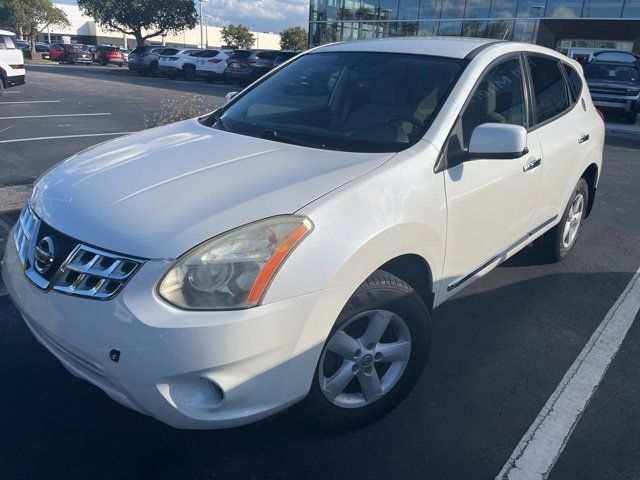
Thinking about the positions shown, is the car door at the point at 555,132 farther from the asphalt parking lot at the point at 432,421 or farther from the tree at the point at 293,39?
the tree at the point at 293,39

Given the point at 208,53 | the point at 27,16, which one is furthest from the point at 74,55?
the point at 208,53

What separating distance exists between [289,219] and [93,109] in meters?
13.3

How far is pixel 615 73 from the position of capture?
16469 millimetres

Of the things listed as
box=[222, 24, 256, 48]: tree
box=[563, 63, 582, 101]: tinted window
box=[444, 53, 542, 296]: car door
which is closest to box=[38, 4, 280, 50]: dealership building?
box=[222, 24, 256, 48]: tree

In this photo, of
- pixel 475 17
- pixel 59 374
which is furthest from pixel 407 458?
pixel 475 17

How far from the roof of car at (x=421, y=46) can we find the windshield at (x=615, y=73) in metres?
15.0

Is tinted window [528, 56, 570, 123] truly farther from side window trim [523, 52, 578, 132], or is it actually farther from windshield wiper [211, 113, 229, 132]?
windshield wiper [211, 113, 229, 132]

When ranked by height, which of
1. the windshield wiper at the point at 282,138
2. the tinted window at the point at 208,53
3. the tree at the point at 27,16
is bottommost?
the tinted window at the point at 208,53

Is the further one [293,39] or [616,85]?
[293,39]

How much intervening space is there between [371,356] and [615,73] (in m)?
17.3

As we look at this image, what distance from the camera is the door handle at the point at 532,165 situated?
3393mm

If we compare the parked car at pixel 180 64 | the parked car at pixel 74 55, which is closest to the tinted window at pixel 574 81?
the parked car at pixel 180 64

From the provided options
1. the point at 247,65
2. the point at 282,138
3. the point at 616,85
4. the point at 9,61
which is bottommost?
the point at 247,65

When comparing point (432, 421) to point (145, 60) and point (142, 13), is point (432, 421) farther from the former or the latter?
point (142, 13)
